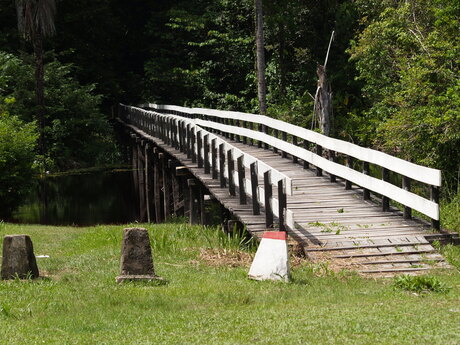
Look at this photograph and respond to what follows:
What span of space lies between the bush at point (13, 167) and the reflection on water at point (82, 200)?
36.4 inches

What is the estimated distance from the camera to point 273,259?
11.4 metres

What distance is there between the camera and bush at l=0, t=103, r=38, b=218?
29.0 metres

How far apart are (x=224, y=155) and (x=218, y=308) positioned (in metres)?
9.05

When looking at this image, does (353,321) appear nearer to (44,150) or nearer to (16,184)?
(16,184)

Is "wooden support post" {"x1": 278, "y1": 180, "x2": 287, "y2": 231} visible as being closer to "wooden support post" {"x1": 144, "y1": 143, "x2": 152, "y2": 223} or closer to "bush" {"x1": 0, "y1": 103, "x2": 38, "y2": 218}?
"bush" {"x1": 0, "y1": 103, "x2": 38, "y2": 218}

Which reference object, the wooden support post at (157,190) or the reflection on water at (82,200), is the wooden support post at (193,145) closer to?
the reflection on water at (82,200)

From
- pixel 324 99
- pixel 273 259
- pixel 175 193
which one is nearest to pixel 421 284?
pixel 273 259

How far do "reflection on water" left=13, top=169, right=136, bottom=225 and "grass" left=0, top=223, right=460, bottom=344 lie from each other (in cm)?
→ 1964

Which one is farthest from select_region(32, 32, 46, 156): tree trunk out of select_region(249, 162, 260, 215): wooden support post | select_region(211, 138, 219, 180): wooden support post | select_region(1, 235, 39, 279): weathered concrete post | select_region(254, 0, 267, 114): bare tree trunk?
select_region(1, 235, 39, 279): weathered concrete post

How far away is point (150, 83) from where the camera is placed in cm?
5478

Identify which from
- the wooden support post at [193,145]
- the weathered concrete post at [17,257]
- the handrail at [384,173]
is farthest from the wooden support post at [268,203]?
the wooden support post at [193,145]

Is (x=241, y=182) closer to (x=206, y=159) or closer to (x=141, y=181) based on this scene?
(x=206, y=159)

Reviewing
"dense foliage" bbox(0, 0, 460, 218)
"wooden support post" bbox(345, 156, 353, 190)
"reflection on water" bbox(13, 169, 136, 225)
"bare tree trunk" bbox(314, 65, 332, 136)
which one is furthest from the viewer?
"reflection on water" bbox(13, 169, 136, 225)

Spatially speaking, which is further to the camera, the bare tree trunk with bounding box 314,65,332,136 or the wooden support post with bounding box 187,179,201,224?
the bare tree trunk with bounding box 314,65,332,136
